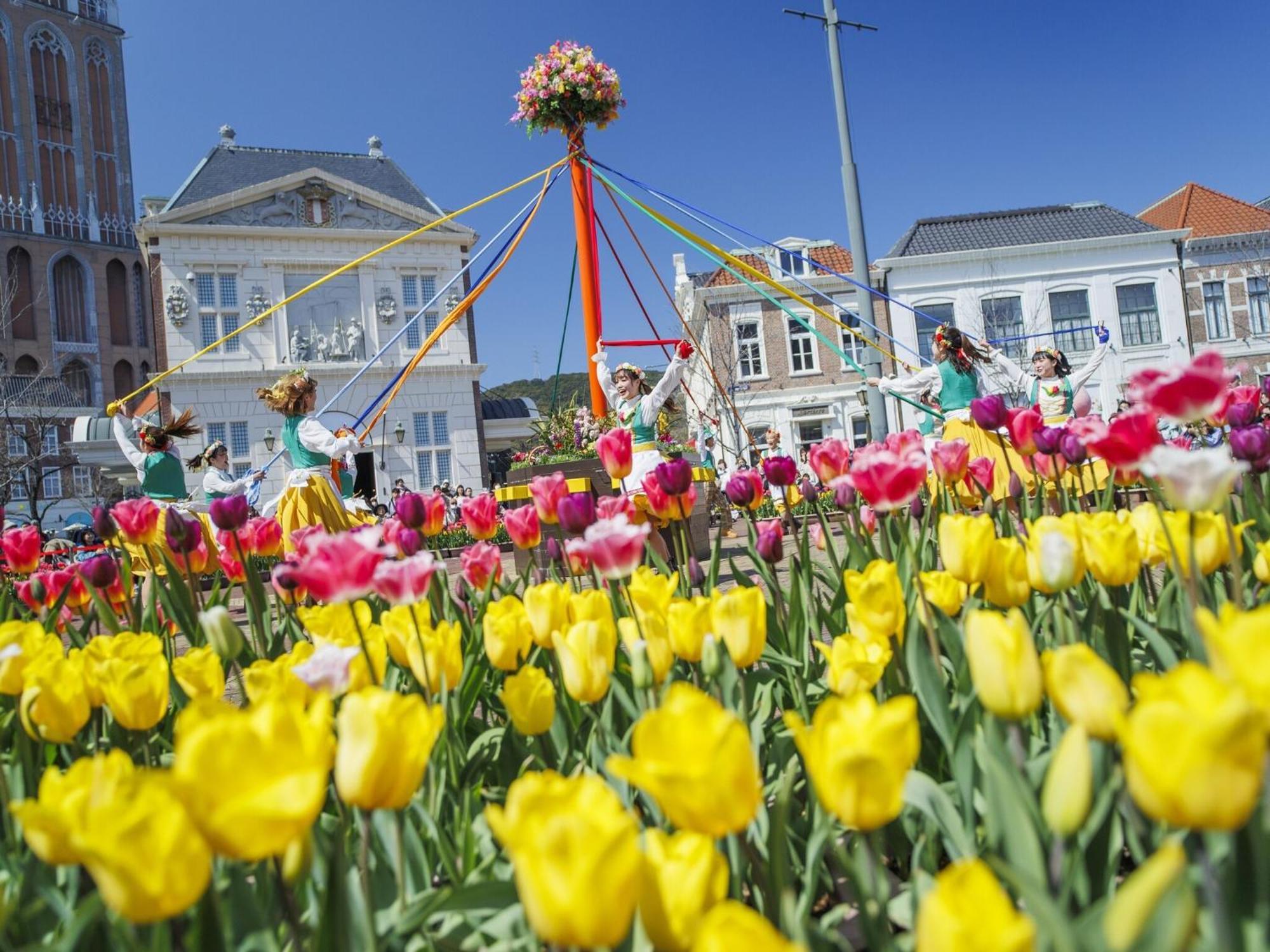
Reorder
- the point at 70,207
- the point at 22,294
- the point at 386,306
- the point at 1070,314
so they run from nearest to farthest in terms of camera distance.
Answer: the point at 1070,314, the point at 386,306, the point at 22,294, the point at 70,207

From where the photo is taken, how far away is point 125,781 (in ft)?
2.30

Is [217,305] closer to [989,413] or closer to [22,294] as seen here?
[22,294]

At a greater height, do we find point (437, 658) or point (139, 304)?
point (139, 304)

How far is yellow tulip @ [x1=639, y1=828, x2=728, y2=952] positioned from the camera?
68 centimetres

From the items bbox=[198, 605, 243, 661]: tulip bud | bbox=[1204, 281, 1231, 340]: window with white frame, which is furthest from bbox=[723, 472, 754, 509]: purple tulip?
bbox=[1204, 281, 1231, 340]: window with white frame

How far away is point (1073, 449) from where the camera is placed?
2.14 m

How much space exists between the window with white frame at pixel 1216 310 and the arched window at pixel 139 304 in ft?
140

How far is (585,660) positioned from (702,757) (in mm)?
542

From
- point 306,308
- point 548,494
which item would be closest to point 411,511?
point 548,494

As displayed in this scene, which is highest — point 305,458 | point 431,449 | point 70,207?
point 70,207

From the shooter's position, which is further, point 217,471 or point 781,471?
point 217,471

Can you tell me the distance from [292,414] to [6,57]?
45342 millimetres

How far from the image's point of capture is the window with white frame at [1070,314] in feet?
79.4

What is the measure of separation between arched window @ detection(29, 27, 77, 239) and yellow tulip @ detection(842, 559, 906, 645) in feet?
157
